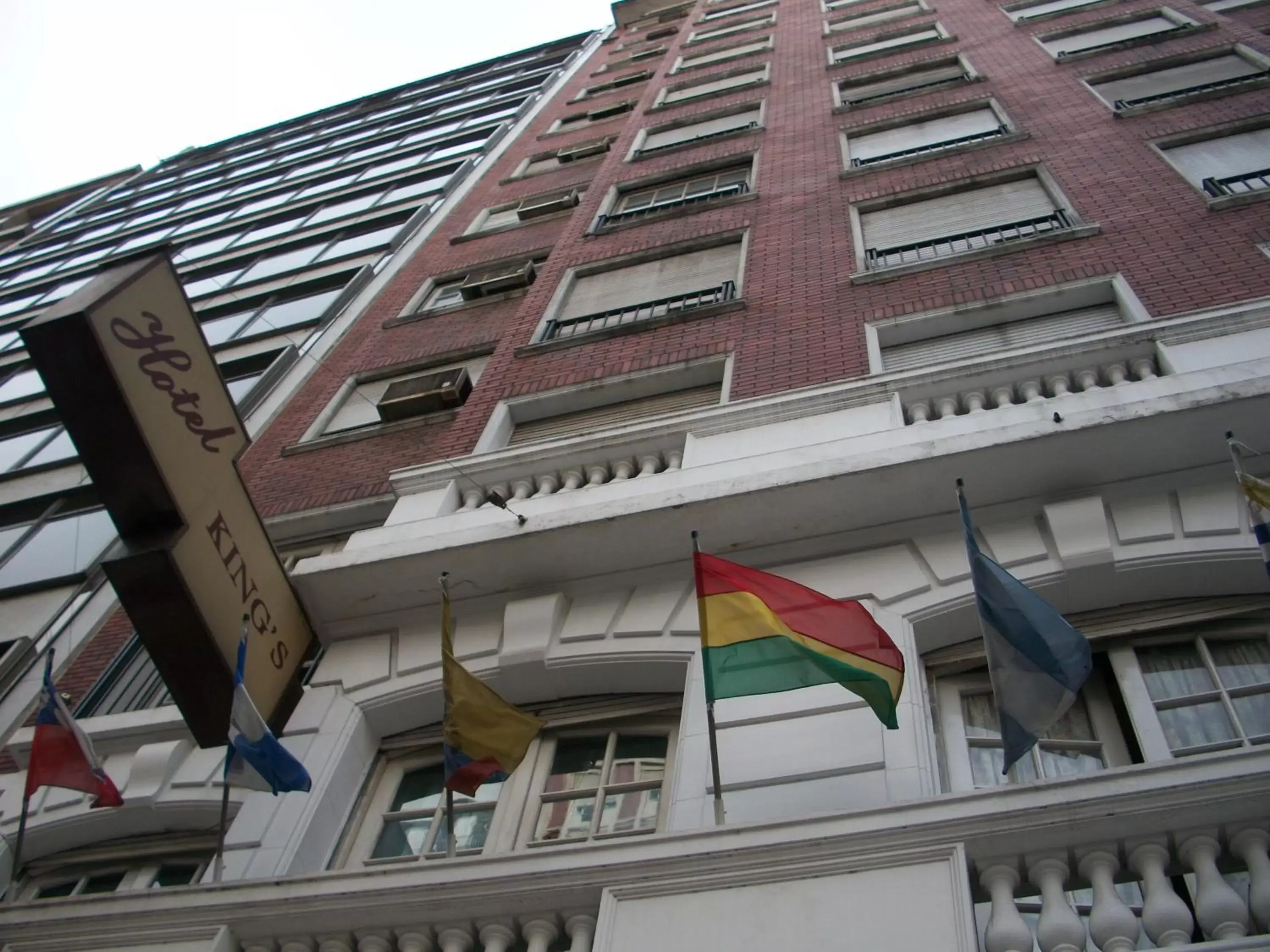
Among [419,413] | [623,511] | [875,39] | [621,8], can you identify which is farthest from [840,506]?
[621,8]

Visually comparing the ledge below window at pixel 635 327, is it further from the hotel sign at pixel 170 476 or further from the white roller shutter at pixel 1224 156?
the white roller shutter at pixel 1224 156

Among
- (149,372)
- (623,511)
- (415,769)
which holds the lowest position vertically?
(415,769)

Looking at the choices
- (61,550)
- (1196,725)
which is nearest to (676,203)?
(61,550)

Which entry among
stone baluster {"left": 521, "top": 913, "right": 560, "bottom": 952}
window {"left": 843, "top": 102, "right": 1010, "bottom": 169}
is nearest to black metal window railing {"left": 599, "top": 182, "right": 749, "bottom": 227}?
window {"left": 843, "top": 102, "right": 1010, "bottom": 169}

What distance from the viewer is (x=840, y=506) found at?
7.70 m

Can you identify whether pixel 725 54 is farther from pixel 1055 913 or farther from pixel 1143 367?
pixel 1055 913

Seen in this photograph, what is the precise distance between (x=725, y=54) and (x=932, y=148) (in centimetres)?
1149

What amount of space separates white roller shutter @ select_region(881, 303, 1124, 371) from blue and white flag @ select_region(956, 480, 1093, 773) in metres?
4.18

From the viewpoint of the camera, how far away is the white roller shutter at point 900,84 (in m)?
18.6

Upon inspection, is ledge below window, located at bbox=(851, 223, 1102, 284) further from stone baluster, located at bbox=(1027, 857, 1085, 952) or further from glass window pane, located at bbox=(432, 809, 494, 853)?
stone baluster, located at bbox=(1027, 857, 1085, 952)

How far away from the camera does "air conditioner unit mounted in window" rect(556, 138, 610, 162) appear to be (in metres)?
23.2

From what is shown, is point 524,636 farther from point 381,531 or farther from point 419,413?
point 419,413

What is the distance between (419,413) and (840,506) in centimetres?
675

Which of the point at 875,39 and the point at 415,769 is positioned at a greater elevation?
the point at 875,39
